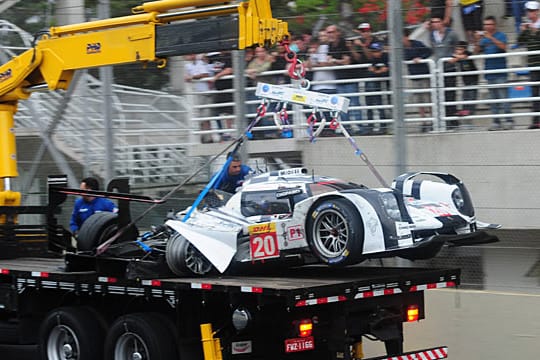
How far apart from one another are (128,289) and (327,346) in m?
1.87

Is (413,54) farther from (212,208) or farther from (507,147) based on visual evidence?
(212,208)

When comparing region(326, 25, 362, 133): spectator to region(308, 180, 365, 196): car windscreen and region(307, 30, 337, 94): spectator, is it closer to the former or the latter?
region(307, 30, 337, 94): spectator

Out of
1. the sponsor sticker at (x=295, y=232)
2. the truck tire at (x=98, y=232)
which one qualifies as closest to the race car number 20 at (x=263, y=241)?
the sponsor sticker at (x=295, y=232)

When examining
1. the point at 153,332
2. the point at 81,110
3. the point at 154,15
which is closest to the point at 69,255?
the point at 153,332

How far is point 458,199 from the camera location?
28.5 feet

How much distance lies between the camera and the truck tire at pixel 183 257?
873cm

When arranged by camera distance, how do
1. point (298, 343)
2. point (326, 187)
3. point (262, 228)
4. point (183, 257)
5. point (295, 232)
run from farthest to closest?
point (326, 187), point (183, 257), point (262, 228), point (295, 232), point (298, 343)

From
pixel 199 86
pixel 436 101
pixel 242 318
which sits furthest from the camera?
pixel 199 86

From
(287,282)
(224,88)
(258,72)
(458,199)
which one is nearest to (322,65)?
(258,72)

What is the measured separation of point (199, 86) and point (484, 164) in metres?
3.44

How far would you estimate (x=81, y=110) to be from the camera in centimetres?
1237

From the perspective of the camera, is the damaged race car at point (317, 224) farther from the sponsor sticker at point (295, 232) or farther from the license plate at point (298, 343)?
the license plate at point (298, 343)

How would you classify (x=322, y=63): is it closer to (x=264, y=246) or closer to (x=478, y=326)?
(x=264, y=246)

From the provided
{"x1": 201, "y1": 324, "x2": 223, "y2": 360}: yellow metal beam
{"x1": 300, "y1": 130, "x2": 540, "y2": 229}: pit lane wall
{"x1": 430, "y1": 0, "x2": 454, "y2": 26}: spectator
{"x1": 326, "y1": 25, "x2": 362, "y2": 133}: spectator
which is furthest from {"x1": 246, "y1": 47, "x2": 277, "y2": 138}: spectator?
{"x1": 201, "y1": 324, "x2": 223, "y2": 360}: yellow metal beam
